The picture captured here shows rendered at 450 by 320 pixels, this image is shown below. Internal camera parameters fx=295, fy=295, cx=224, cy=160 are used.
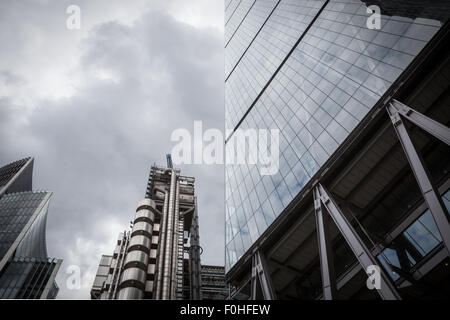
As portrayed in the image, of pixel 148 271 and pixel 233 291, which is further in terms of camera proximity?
pixel 148 271

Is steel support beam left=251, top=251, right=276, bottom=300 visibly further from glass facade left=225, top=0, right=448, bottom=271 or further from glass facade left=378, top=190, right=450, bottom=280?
glass facade left=378, top=190, right=450, bottom=280

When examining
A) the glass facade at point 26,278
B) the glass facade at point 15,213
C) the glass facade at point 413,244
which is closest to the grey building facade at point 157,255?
the glass facade at point 413,244

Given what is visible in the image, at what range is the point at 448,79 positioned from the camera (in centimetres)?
1587

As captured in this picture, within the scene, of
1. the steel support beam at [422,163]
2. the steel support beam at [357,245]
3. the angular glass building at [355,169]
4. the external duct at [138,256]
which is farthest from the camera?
the external duct at [138,256]

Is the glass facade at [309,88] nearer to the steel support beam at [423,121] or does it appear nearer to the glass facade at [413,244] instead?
the steel support beam at [423,121]

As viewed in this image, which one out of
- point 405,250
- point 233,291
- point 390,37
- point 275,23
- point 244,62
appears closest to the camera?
point 405,250

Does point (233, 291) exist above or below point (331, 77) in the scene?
below

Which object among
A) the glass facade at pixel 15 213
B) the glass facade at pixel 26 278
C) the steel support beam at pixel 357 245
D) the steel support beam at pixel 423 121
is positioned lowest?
the steel support beam at pixel 357 245

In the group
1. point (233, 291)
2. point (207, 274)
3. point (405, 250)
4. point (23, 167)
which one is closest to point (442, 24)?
point (405, 250)

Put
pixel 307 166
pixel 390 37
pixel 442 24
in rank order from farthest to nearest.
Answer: pixel 307 166
pixel 390 37
pixel 442 24

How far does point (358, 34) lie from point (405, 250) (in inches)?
597

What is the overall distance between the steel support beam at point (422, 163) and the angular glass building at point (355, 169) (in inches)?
2.0

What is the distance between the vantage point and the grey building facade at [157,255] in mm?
36906

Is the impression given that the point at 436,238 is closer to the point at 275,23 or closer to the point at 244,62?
the point at 275,23
